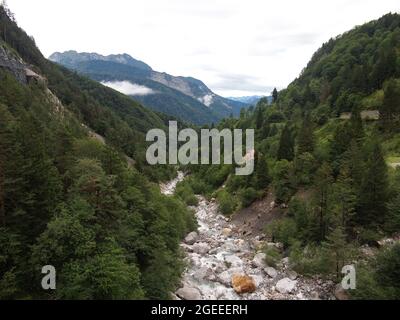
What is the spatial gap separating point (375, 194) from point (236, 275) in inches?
770

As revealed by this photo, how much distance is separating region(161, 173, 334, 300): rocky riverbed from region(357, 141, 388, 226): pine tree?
1084 cm

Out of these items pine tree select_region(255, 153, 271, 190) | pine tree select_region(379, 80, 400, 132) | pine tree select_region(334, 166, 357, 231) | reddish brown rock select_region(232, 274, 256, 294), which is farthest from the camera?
pine tree select_region(255, 153, 271, 190)

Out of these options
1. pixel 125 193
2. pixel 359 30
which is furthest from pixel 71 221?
pixel 359 30

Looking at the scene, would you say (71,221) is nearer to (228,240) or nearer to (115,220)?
(115,220)

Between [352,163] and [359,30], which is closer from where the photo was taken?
[352,163]

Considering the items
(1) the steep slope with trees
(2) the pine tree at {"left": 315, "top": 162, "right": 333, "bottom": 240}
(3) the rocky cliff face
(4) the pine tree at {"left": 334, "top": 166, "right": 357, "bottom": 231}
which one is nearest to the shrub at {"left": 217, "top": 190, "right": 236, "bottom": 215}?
(2) the pine tree at {"left": 315, "top": 162, "right": 333, "bottom": 240}

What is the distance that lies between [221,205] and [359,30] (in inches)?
5676

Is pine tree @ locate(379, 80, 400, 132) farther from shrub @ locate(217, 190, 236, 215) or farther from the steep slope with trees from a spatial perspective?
the steep slope with trees

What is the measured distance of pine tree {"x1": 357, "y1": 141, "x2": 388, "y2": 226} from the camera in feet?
139

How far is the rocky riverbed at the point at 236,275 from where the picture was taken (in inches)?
1473

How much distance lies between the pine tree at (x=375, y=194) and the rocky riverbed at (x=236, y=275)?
10837 mm

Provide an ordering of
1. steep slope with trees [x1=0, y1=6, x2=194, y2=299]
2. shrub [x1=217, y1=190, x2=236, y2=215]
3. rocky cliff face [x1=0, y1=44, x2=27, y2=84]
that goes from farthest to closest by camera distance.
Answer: rocky cliff face [x1=0, y1=44, x2=27, y2=84]
shrub [x1=217, y1=190, x2=236, y2=215]
steep slope with trees [x1=0, y1=6, x2=194, y2=299]

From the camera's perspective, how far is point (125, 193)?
130 ft

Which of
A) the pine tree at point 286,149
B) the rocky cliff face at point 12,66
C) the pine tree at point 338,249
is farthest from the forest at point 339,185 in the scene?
the rocky cliff face at point 12,66
